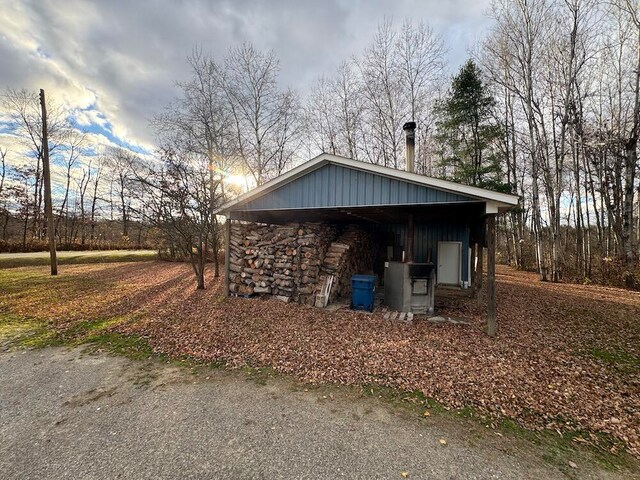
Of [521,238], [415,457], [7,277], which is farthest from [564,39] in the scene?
[7,277]

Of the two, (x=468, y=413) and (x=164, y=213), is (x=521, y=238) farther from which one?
(x=164, y=213)

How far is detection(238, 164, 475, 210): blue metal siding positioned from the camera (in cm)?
600

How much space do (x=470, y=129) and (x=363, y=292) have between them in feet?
50.7

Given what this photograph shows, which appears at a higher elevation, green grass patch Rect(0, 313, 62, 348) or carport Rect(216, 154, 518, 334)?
carport Rect(216, 154, 518, 334)

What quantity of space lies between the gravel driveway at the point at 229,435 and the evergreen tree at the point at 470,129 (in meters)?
16.0

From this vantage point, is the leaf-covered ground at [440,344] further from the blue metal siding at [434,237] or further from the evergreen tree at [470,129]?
the evergreen tree at [470,129]

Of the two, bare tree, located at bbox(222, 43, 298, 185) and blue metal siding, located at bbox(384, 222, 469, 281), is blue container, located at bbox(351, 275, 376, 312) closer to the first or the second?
blue metal siding, located at bbox(384, 222, 469, 281)

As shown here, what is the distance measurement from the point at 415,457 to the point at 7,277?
624 inches

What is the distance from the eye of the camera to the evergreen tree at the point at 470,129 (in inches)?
639

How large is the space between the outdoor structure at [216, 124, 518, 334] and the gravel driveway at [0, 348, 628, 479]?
3694mm

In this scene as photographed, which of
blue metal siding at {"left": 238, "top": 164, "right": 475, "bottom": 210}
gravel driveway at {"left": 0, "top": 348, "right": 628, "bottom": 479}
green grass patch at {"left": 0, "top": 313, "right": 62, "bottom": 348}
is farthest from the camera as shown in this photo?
blue metal siding at {"left": 238, "top": 164, "right": 475, "bottom": 210}

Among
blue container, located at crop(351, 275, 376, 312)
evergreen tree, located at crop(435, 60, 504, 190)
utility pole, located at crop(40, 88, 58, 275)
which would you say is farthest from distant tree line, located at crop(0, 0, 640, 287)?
blue container, located at crop(351, 275, 376, 312)

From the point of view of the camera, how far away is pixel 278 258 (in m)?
7.95

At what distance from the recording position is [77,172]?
29.3 meters
